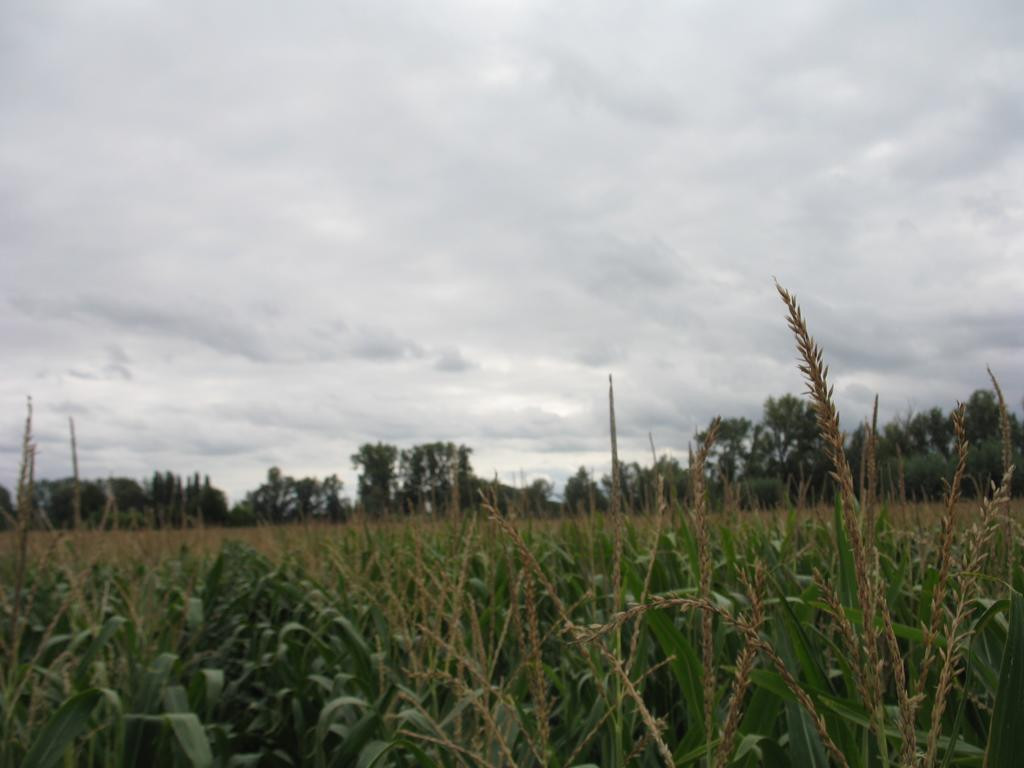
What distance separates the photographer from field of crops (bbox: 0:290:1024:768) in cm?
83

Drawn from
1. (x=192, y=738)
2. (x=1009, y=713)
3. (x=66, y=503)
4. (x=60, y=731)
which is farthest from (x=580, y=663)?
(x=66, y=503)

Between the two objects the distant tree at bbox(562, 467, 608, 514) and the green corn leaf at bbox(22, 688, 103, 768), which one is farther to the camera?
the distant tree at bbox(562, 467, 608, 514)

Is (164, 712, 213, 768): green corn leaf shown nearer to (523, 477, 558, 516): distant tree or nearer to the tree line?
the tree line

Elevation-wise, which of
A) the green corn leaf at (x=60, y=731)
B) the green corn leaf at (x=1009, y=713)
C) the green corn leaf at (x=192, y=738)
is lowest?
the green corn leaf at (x=192, y=738)

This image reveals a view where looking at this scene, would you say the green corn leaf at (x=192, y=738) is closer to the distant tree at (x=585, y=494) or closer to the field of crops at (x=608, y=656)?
the field of crops at (x=608, y=656)

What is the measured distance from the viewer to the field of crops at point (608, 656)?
830 millimetres

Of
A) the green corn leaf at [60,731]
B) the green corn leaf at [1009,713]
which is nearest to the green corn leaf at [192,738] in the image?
the green corn leaf at [60,731]

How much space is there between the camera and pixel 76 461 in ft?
9.44

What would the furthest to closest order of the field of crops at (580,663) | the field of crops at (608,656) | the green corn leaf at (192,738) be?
the green corn leaf at (192,738), the field of crops at (580,663), the field of crops at (608,656)

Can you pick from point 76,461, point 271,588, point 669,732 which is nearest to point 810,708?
point 669,732

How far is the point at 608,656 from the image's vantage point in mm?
807

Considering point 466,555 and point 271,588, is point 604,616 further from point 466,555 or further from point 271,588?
point 271,588

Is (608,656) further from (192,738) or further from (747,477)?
(747,477)

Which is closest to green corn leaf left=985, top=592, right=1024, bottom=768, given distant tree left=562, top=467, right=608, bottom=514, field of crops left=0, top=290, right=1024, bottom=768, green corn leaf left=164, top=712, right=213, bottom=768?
field of crops left=0, top=290, right=1024, bottom=768
